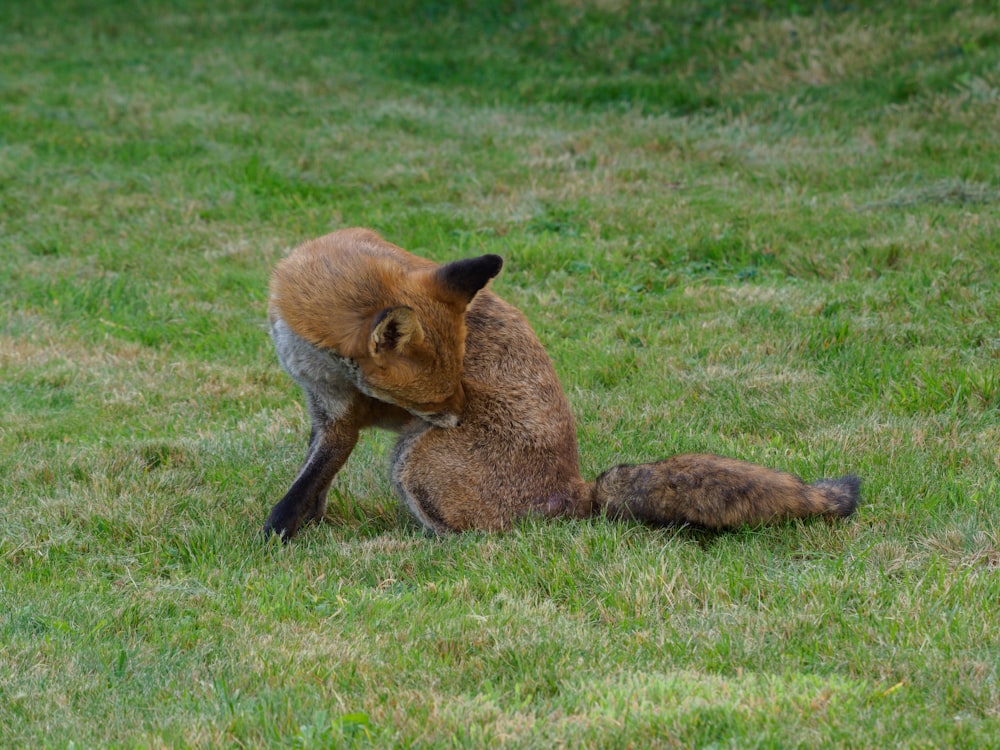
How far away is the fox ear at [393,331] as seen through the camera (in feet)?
17.1

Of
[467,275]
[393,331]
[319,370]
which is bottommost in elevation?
[319,370]

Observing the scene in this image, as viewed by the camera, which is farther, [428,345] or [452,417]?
[452,417]

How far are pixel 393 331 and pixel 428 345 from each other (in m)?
0.20

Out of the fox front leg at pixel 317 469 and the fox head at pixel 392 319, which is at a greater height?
the fox head at pixel 392 319

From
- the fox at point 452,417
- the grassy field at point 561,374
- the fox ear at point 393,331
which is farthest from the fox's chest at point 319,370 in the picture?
the grassy field at point 561,374

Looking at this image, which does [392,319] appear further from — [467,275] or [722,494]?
[722,494]

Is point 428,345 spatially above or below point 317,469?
above

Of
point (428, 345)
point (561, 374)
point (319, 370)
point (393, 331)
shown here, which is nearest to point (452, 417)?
point (428, 345)

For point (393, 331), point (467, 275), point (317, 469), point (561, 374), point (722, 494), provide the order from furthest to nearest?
point (561, 374), point (317, 469), point (467, 275), point (393, 331), point (722, 494)

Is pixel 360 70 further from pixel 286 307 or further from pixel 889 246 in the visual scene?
pixel 286 307

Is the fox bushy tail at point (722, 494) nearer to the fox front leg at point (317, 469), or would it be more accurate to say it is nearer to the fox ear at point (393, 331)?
the fox ear at point (393, 331)

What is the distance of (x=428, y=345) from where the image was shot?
545cm

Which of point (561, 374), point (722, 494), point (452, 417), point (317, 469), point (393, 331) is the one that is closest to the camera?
point (722, 494)

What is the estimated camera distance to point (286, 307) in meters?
5.75
